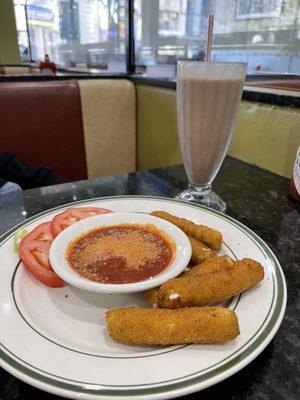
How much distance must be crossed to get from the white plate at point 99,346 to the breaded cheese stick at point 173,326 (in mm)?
13

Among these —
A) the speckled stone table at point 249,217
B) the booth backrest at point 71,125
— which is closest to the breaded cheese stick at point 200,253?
the speckled stone table at point 249,217

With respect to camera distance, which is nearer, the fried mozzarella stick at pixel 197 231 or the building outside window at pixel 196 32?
the fried mozzarella stick at pixel 197 231

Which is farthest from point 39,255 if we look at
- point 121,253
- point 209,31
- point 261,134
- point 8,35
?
point 8,35

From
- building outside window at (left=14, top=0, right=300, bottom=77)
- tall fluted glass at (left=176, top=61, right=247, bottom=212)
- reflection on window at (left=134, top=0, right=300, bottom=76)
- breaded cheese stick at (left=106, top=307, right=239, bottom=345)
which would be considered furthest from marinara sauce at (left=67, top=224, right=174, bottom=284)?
reflection on window at (left=134, top=0, right=300, bottom=76)

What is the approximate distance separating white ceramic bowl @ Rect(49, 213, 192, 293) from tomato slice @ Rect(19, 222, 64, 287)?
28 mm

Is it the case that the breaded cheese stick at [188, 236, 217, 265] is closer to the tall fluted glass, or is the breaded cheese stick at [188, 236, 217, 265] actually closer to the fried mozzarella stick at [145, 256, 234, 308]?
the fried mozzarella stick at [145, 256, 234, 308]

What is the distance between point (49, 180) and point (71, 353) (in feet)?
4.44

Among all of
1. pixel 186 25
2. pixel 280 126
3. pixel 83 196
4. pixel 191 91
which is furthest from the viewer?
pixel 186 25

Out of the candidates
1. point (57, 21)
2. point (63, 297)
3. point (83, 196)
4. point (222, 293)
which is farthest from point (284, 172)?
point (57, 21)

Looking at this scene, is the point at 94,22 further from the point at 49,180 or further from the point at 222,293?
the point at 222,293

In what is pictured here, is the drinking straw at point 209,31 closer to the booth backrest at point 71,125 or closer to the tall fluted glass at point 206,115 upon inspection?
the tall fluted glass at point 206,115

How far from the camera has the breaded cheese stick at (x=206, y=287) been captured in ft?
1.78

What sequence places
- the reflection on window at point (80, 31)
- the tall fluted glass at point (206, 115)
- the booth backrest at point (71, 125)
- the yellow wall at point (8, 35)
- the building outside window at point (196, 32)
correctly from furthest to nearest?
1. the yellow wall at point (8, 35)
2. the reflection on window at point (80, 31)
3. the building outside window at point (196, 32)
4. the booth backrest at point (71, 125)
5. the tall fluted glass at point (206, 115)

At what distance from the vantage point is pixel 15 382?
46cm
